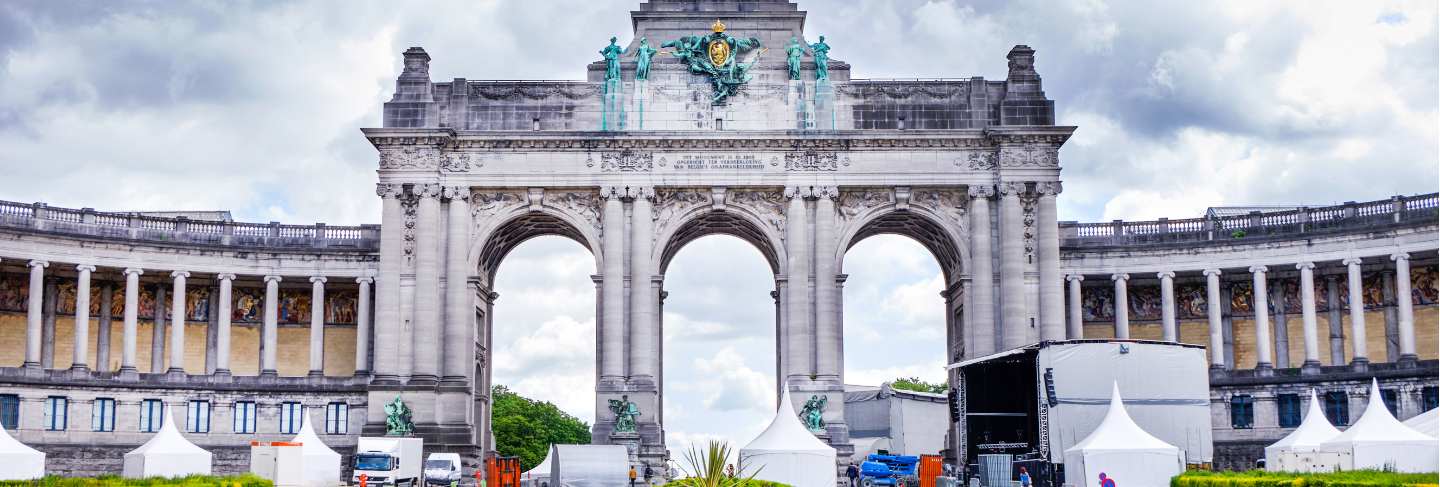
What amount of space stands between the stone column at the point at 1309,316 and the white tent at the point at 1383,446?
25.1 metres

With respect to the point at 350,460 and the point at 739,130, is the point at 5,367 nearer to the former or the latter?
the point at 350,460

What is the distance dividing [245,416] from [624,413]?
2072 cm

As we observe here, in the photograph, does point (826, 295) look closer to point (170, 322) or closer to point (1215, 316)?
point (1215, 316)

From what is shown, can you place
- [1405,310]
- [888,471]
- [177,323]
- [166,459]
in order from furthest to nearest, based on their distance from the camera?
[177,323] → [1405,310] → [888,471] → [166,459]

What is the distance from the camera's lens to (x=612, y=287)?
72438mm

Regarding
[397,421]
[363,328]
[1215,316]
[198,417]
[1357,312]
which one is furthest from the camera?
[363,328]

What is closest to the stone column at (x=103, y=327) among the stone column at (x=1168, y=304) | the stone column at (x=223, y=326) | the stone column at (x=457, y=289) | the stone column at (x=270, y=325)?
the stone column at (x=223, y=326)

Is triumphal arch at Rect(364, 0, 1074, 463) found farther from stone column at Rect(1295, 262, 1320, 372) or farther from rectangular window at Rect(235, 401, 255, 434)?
stone column at Rect(1295, 262, 1320, 372)

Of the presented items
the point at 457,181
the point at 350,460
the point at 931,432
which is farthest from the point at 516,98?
the point at 931,432

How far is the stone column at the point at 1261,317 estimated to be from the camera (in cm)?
7462

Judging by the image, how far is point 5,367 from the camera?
72.4 m

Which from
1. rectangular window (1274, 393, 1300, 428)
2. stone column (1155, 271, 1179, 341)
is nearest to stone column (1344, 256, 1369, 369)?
rectangular window (1274, 393, 1300, 428)

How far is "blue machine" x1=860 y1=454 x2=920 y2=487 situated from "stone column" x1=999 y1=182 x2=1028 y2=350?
8.44 m

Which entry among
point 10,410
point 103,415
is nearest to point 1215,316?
point 103,415
